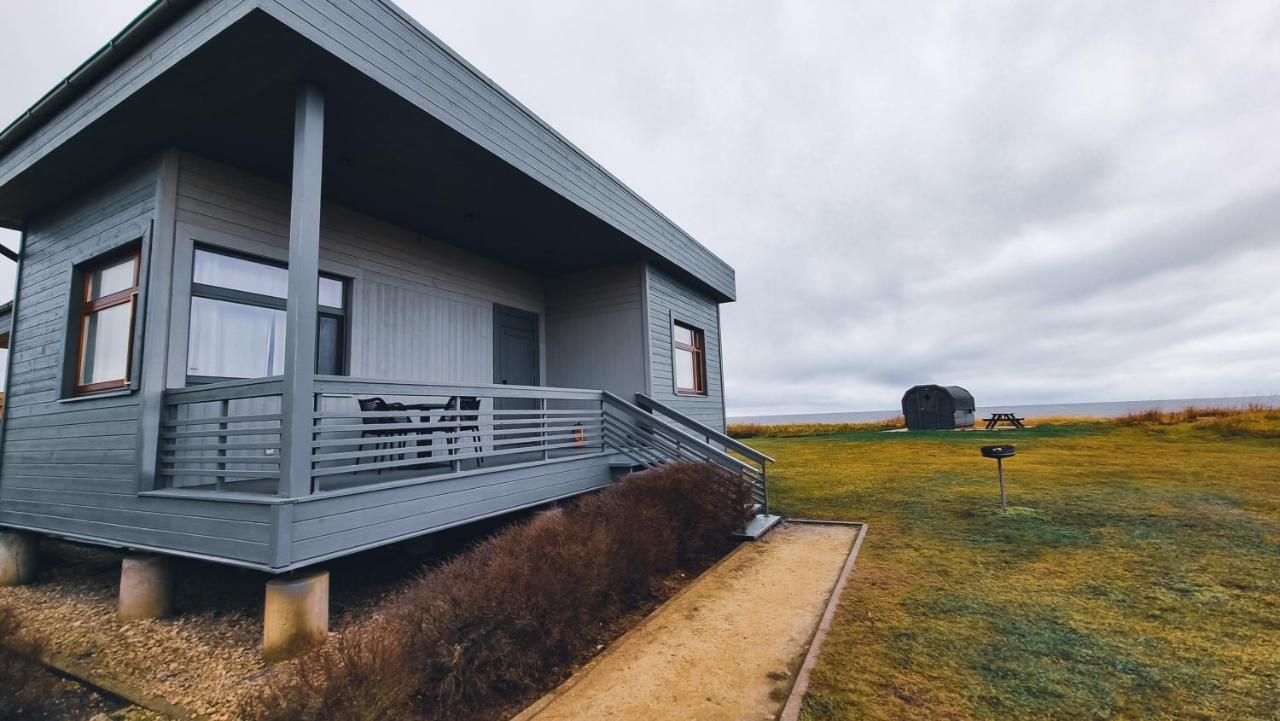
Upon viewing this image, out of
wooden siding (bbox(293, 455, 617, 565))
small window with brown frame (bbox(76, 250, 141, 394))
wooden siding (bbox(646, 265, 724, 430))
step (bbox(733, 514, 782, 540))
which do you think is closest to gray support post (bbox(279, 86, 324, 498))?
wooden siding (bbox(293, 455, 617, 565))

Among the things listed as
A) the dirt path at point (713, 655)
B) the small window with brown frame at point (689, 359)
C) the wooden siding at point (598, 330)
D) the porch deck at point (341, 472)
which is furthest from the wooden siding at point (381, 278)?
the dirt path at point (713, 655)

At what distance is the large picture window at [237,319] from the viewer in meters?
4.91

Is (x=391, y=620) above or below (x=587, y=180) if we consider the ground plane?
below

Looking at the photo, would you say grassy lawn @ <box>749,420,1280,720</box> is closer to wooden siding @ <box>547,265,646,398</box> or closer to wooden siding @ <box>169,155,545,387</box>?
wooden siding @ <box>547,265,646,398</box>

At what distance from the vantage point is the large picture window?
193 inches

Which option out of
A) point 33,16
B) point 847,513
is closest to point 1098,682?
point 847,513

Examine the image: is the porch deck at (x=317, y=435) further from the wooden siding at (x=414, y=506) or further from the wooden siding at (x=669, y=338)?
the wooden siding at (x=669, y=338)

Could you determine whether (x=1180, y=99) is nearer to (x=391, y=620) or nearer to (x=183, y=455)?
(x=391, y=620)

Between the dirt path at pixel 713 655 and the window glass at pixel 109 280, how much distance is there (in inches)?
219

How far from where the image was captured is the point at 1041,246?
20.5 metres

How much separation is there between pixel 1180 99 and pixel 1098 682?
35.2 feet

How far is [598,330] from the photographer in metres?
8.73

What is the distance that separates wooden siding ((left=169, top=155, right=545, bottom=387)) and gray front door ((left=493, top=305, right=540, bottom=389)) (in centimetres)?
14

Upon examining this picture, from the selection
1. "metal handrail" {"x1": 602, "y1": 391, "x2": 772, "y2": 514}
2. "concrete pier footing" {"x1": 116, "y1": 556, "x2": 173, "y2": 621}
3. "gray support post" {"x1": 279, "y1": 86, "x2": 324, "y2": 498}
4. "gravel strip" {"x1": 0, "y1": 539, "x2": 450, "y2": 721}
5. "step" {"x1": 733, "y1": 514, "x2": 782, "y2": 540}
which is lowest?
"gravel strip" {"x1": 0, "y1": 539, "x2": 450, "y2": 721}
